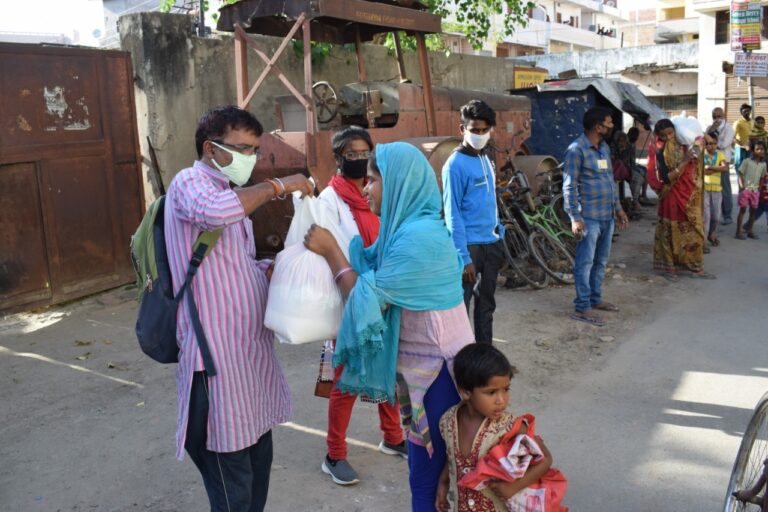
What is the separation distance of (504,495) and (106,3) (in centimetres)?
2571

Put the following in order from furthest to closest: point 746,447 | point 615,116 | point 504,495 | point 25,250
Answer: point 615,116 → point 25,250 → point 746,447 → point 504,495

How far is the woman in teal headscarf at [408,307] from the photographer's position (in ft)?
7.24

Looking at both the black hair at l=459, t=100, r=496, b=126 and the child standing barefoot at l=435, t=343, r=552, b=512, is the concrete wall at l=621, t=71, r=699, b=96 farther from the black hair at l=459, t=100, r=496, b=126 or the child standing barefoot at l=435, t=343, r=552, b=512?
the child standing barefoot at l=435, t=343, r=552, b=512

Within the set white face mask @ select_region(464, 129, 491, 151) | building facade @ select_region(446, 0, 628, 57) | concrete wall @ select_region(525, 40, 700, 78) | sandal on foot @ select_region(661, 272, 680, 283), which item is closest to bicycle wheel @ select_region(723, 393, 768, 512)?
white face mask @ select_region(464, 129, 491, 151)

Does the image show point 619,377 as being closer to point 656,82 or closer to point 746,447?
point 746,447

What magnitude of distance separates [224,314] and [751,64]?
48.8 ft

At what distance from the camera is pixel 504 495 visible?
221cm

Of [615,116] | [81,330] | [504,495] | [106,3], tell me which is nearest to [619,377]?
[504,495]

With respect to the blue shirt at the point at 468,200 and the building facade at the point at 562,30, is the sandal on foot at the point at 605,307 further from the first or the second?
the building facade at the point at 562,30

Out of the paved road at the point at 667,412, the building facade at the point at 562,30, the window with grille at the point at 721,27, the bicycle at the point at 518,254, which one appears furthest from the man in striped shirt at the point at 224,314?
the building facade at the point at 562,30

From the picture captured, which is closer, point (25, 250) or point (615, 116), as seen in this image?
point (25, 250)

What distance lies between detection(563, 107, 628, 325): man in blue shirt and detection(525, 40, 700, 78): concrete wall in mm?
23078

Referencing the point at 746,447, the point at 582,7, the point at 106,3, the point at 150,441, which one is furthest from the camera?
the point at 582,7

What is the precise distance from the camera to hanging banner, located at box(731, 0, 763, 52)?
1451cm
